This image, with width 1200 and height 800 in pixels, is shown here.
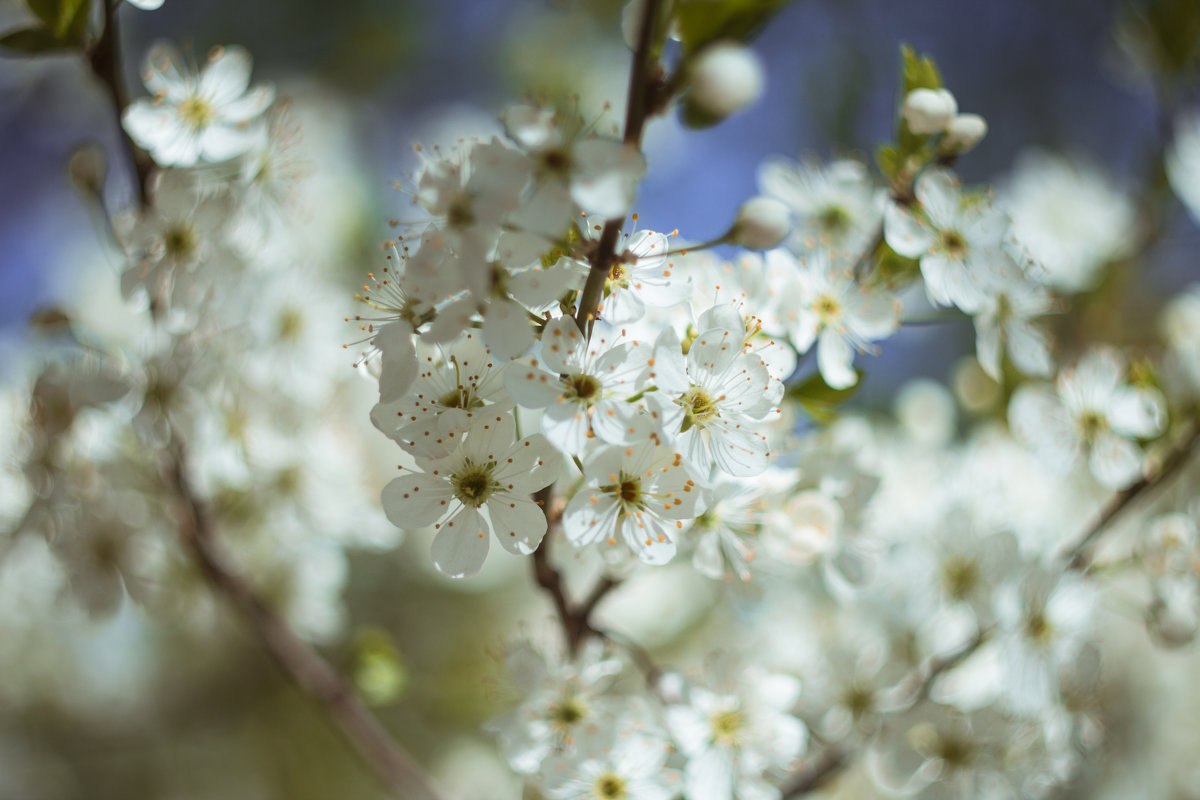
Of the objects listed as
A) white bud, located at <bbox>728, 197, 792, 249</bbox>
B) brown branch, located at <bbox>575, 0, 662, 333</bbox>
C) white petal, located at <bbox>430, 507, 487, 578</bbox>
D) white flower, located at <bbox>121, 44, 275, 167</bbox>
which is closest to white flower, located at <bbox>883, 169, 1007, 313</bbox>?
white bud, located at <bbox>728, 197, 792, 249</bbox>

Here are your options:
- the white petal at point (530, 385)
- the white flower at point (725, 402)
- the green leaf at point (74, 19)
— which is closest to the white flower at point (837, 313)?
the white flower at point (725, 402)

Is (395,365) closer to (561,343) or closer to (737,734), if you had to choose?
(561,343)

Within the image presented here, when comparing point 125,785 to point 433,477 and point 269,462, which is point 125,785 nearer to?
point 269,462

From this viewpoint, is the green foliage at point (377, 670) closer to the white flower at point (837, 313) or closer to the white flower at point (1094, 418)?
the white flower at point (837, 313)

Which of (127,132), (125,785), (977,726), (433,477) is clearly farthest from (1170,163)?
(125,785)

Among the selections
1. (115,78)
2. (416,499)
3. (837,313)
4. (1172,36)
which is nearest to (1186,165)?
(1172,36)

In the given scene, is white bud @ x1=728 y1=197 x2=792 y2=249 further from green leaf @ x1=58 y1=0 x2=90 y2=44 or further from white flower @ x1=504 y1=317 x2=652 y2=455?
green leaf @ x1=58 y1=0 x2=90 y2=44
